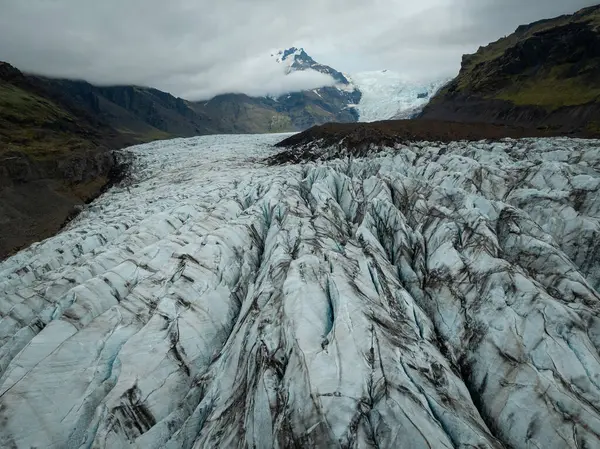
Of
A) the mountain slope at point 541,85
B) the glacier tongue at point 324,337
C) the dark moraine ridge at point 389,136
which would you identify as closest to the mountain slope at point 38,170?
the glacier tongue at point 324,337

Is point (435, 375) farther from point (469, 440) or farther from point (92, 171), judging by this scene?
point (92, 171)

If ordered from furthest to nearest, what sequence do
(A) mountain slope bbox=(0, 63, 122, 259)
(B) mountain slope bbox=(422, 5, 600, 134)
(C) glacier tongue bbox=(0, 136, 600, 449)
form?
(B) mountain slope bbox=(422, 5, 600, 134)
(A) mountain slope bbox=(0, 63, 122, 259)
(C) glacier tongue bbox=(0, 136, 600, 449)

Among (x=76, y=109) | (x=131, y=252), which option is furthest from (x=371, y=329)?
(x=76, y=109)

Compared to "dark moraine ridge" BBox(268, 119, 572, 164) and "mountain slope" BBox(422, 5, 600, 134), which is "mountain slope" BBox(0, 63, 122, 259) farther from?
"mountain slope" BBox(422, 5, 600, 134)

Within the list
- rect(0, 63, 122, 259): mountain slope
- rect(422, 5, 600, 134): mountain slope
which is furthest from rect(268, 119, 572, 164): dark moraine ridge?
rect(0, 63, 122, 259): mountain slope

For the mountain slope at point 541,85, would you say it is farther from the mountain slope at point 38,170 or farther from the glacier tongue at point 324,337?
the mountain slope at point 38,170

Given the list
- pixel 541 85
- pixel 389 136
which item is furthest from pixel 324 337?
pixel 541 85
